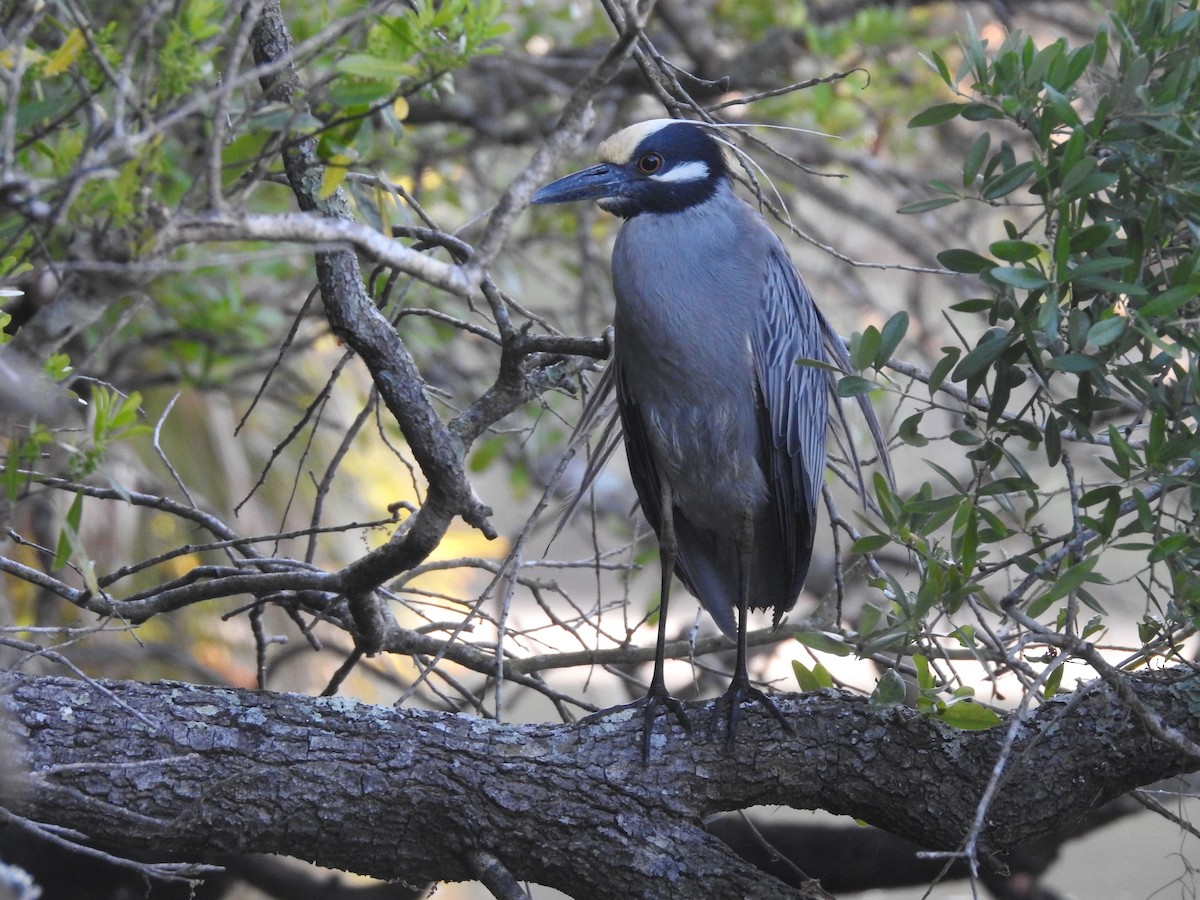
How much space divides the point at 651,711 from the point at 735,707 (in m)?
0.13

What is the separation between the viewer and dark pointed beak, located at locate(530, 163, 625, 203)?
2.05 meters

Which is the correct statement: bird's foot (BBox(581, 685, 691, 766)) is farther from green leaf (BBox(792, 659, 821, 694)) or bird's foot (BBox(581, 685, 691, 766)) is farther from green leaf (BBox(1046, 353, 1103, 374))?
green leaf (BBox(1046, 353, 1103, 374))

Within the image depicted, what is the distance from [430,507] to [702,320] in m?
0.71

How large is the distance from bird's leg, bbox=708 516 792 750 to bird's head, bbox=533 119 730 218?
24.6 inches

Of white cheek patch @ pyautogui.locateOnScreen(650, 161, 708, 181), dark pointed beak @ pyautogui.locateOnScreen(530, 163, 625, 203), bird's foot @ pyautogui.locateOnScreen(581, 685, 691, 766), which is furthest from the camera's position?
white cheek patch @ pyautogui.locateOnScreen(650, 161, 708, 181)

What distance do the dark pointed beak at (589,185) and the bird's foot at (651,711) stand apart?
2.88ft

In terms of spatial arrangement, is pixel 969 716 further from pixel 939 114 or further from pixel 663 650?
pixel 939 114

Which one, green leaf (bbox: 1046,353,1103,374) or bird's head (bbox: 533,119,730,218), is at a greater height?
bird's head (bbox: 533,119,730,218)

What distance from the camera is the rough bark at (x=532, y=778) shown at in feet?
5.15

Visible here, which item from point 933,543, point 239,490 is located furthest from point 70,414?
point 239,490

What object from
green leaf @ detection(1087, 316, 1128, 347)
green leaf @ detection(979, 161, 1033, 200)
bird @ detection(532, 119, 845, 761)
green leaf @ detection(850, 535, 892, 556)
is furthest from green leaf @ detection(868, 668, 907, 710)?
green leaf @ detection(979, 161, 1033, 200)

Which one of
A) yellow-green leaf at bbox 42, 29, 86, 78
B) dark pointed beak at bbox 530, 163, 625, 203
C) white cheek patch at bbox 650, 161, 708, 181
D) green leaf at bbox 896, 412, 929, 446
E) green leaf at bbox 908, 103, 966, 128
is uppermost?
white cheek patch at bbox 650, 161, 708, 181

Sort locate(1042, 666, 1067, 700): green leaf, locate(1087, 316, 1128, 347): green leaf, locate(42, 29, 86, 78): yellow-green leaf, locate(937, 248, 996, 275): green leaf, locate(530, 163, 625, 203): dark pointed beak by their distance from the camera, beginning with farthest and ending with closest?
1. locate(530, 163, 625, 203): dark pointed beak
2. locate(1042, 666, 1067, 700): green leaf
3. locate(937, 248, 996, 275): green leaf
4. locate(1087, 316, 1128, 347): green leaf
5. locate(42, 29, 86, 78): yellow-green leaf

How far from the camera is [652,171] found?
7.08 ft
